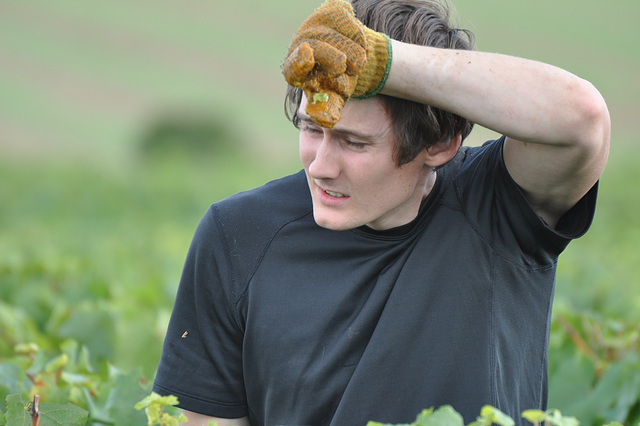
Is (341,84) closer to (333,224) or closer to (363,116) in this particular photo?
(363,116)

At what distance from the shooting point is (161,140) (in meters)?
24.1

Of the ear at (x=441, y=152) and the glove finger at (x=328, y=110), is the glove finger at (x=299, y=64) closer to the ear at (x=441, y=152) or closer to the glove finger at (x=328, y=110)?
the glove finger at (x=328, y=110)

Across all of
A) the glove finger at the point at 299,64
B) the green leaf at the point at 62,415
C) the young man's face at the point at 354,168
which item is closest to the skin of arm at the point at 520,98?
the young man's face at the point at 354,168

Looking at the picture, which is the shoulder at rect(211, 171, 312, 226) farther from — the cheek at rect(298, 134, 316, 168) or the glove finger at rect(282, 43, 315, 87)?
the glove finger at rect(282, 43, 315, 87)

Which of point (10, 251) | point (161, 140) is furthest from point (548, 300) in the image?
point (161, 140)

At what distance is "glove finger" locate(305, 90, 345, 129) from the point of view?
6.28 ft

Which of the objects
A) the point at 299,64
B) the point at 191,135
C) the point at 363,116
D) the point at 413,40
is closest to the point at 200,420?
Result: the point at 363,116

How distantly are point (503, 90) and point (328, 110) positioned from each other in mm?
412

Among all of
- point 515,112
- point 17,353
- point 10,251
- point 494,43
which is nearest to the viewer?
point 515,112

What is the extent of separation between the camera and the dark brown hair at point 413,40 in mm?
2148

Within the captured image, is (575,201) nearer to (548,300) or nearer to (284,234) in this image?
(548,300)

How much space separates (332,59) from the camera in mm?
1873

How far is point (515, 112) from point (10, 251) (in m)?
4.13

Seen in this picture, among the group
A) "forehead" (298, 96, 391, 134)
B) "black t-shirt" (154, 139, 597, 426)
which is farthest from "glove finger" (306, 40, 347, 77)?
"black t-shirt" (154, 139, 597, 426)
